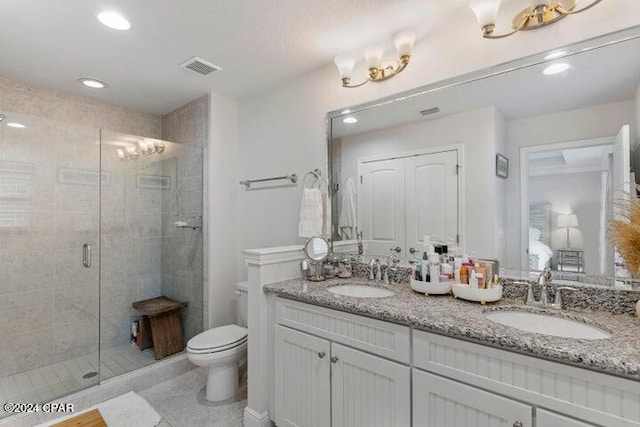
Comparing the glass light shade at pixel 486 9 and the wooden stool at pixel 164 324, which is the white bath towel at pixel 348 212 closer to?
the glass light shade at pixel 486 9

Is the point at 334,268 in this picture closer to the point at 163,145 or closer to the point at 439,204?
the point at 439,204

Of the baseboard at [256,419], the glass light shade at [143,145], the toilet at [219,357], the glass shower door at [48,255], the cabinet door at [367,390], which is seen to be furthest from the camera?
the glass light shade at [143,145]

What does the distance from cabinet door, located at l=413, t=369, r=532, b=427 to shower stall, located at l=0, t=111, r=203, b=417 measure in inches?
84.6

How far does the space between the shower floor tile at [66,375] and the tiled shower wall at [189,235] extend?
474 mm

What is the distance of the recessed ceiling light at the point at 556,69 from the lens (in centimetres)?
138

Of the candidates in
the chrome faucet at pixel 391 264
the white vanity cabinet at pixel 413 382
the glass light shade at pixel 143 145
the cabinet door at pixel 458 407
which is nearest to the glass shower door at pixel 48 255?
the glass light shade at pixel 143 145

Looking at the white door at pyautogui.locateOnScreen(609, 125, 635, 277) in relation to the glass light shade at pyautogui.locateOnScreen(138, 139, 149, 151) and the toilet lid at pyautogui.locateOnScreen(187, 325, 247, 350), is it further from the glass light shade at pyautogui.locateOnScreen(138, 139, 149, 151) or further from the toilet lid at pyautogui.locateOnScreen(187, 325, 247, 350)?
the glass light shade at pyautogui.locateOnScreen(138, 139, 149, 151)

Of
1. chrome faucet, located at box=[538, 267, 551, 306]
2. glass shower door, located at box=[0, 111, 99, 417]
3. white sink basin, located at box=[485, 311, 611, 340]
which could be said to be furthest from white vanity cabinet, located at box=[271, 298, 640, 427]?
glass shower door, located at box=[0, 111, 99, 417]

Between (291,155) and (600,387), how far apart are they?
2.12 meters

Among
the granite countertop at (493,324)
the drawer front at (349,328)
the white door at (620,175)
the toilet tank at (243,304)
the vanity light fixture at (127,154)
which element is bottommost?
the toilet tank at (243,304)

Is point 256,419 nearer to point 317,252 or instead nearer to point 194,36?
point 317,252

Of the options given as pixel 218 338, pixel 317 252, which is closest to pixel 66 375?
pixel 218 338

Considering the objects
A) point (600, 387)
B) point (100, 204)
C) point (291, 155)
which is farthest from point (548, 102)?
point (100, 204)

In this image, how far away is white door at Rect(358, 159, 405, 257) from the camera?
192 cm
